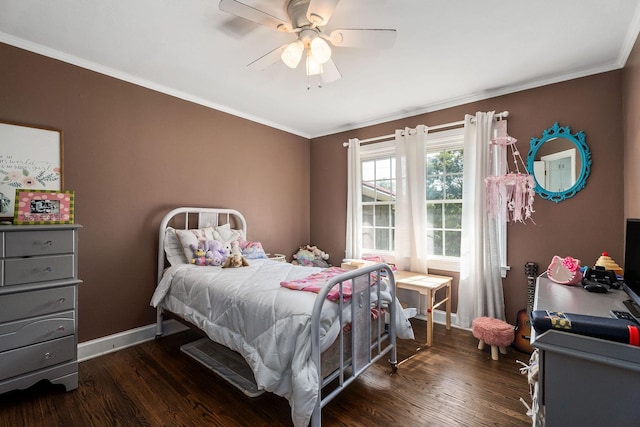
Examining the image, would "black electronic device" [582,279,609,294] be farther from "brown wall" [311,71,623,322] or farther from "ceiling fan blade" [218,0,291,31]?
"ceiling fan blade" [218,0,291,31]

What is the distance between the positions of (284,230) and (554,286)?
3077 millimetres

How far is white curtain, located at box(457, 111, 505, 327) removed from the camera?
2.83 meters

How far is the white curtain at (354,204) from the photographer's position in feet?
13.0

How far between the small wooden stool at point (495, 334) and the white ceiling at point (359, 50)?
7.27 ft

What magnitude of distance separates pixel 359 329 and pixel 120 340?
2.20 meters

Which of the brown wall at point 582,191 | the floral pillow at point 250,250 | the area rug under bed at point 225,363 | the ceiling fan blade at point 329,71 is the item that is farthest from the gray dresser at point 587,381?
the floral pillow at point 250,250

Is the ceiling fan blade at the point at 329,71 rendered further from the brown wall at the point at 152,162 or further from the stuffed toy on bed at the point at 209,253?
the stuffed toy on bed at the point at 209,253

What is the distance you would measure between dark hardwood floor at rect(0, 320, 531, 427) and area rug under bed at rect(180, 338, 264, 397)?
63 mm

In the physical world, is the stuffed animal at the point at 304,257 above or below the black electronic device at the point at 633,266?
below

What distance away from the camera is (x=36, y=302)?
73.5 inches

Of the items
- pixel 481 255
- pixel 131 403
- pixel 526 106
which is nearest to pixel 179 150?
pixel 131 403

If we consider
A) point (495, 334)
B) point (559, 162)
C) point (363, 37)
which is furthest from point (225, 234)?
point (559, 162)

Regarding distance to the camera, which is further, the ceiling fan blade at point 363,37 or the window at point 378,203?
the window at point 378,203

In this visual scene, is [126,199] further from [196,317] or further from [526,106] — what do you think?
[526,106]
